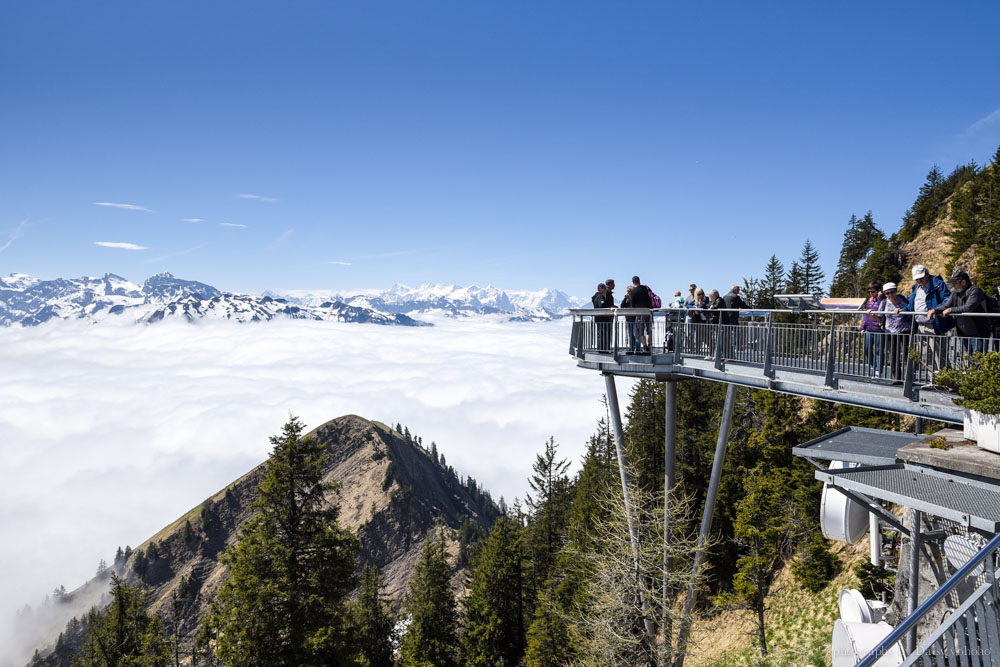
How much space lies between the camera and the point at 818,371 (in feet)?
39.2

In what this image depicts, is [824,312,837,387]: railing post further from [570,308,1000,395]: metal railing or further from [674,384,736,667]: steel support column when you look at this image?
[674,384,736,667]: steel support column

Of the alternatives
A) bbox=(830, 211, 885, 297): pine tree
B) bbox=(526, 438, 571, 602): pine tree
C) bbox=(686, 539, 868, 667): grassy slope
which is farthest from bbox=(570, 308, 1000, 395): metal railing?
bbox=(830, 211, 885, 297): pine tree

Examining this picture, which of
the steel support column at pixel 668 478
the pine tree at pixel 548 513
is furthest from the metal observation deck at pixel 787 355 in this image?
the pine tree at pixel 548 513

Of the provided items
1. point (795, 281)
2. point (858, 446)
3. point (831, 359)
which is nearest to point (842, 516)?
point (858, 446)

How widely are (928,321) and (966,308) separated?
41.8 inches

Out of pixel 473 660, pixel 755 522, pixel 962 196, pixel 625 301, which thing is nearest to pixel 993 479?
pixel 625 301

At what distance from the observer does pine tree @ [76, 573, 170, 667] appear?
2955cm

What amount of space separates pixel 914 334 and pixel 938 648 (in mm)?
7117

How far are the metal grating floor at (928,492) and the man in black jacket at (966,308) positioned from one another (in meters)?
2.42

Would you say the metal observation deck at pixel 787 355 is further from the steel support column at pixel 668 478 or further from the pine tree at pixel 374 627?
the pine tree at pixel 374 627

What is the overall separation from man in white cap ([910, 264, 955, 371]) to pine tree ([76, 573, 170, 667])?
35528 mm

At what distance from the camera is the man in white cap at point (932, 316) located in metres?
9.93

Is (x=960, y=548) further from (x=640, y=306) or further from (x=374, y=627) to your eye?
(x=374, y=627)

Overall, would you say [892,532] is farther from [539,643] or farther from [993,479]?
[539,643]
